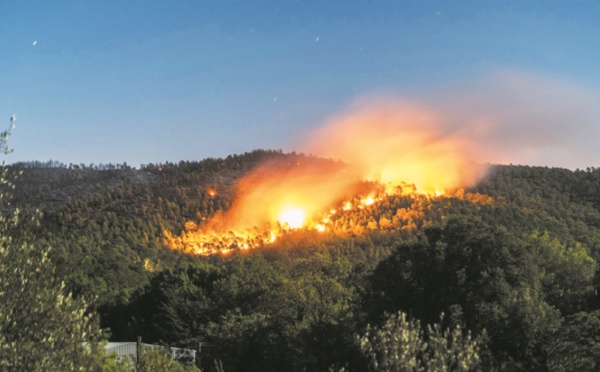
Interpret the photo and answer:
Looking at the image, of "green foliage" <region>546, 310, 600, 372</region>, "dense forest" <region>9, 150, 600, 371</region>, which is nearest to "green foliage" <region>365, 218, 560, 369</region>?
"dense forest" <region>9, 150, 600, 371</region>

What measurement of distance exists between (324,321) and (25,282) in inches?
1728

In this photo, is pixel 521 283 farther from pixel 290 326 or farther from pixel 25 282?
pixel 25 282

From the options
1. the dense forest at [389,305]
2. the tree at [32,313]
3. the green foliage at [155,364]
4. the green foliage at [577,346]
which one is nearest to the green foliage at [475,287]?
the dense forest at [389,305]

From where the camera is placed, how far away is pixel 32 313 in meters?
27.1

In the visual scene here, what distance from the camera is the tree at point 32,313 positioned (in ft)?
85.6

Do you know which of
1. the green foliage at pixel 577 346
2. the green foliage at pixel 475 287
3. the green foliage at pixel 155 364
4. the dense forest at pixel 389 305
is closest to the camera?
the green foliage at pixel 155 364

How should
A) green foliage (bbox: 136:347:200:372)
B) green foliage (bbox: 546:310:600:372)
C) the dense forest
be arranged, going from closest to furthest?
1. green foliage (bbox: 136:347:200:372)
2. green foliage (bbox: 546:310:600:372)
3. the dense forest

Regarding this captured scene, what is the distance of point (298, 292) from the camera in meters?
78.6

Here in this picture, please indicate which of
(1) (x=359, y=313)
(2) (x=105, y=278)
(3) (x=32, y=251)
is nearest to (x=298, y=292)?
(1) (x=359, y=313)

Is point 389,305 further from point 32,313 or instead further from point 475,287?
point 32,313

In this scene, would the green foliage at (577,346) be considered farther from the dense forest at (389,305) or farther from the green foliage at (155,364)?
the green foliage at (155,364)

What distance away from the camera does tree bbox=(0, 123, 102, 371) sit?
2609 centimetres

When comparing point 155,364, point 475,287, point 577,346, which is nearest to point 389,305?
point 475,287

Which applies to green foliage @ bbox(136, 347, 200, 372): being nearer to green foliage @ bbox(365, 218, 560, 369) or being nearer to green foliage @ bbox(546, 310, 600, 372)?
green foliage @ bbox(365, 218, 560, 369)
